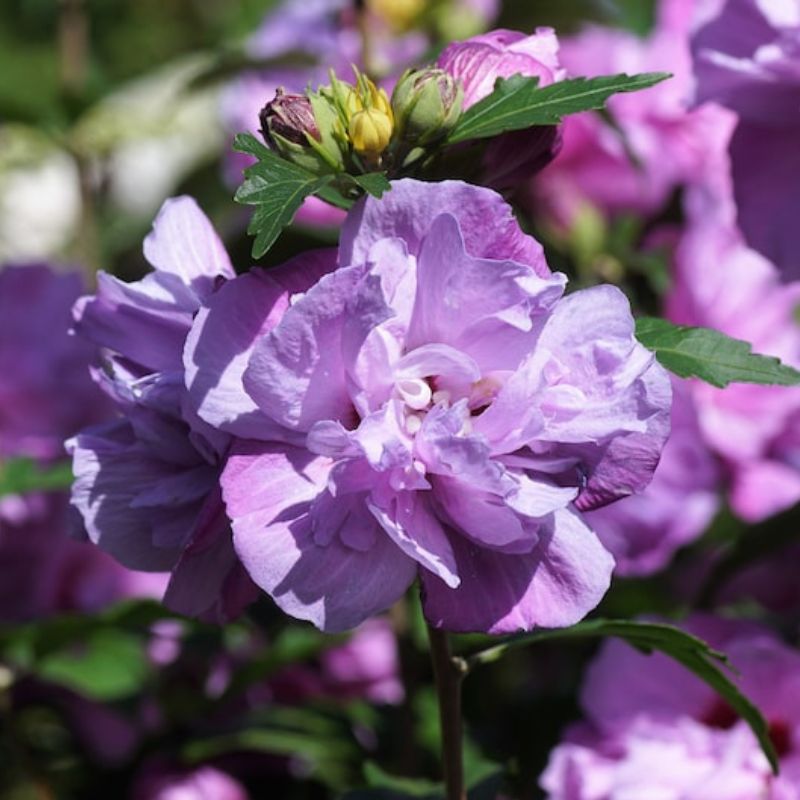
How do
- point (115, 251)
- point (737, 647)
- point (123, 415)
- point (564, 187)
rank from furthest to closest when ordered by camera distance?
point (115, 251) → point (564, 187) → point (737, 647) → point (123, 415)

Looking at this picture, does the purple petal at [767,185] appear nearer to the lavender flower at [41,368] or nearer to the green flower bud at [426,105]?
the green flower bud at [426,105]

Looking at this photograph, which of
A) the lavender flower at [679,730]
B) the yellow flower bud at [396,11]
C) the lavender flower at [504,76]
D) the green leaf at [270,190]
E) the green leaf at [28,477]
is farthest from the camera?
the yellow flower bud at [396,11]

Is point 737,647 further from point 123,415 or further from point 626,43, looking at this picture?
point 626,43

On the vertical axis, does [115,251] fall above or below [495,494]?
below

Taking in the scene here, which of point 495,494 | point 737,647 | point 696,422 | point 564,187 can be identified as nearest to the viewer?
point 495,494

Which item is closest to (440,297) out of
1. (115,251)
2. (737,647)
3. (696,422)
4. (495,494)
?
(495,494)

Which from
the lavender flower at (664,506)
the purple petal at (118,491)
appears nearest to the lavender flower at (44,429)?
the lavender flower at (664,506)
